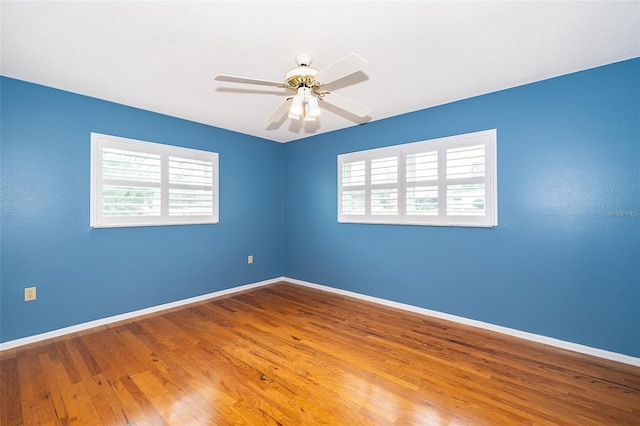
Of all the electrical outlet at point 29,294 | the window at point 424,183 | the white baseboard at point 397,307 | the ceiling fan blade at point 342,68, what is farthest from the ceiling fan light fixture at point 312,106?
the electrical outlet at point 29,294

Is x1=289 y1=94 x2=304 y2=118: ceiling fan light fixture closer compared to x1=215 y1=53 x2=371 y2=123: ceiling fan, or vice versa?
x1=215 y1=53 x2=371 y2=123: ceiling fan

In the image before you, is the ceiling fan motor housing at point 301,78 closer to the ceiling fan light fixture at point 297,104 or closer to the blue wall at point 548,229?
the ceiling fan light fixture at point 297,104

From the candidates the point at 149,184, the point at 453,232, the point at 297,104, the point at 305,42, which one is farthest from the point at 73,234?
the point at 453,232

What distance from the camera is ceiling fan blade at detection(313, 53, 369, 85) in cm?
159

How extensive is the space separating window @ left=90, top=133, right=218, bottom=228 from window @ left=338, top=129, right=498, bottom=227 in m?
1.97

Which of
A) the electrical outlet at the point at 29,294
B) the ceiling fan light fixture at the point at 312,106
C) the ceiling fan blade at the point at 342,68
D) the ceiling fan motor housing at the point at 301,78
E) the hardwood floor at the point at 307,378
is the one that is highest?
the ceiling fan motor housing at the point at 301,78

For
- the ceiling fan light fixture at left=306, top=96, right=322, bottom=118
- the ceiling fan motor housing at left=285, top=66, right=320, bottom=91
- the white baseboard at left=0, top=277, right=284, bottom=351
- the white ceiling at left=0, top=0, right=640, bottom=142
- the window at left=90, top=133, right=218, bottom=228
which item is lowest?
the white baseboard at left=0, top=277, right=284, bottom=351

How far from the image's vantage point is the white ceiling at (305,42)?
1.73 meters

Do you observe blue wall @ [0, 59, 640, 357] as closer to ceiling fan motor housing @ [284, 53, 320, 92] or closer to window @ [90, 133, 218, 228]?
window @ [90, 133, 218, 228]

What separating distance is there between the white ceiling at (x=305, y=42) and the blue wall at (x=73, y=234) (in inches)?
13.0

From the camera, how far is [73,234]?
2922mm

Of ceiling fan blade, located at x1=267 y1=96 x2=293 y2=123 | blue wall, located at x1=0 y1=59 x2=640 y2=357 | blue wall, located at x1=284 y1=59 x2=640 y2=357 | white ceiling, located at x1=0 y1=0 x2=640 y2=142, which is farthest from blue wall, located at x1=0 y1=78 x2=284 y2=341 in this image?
blue wall, located at x1=284 y1=59 x2=640 y2=357

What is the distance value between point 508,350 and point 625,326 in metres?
0.89

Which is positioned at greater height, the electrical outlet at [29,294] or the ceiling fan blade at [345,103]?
the ceiling fan blade at [345,103]
